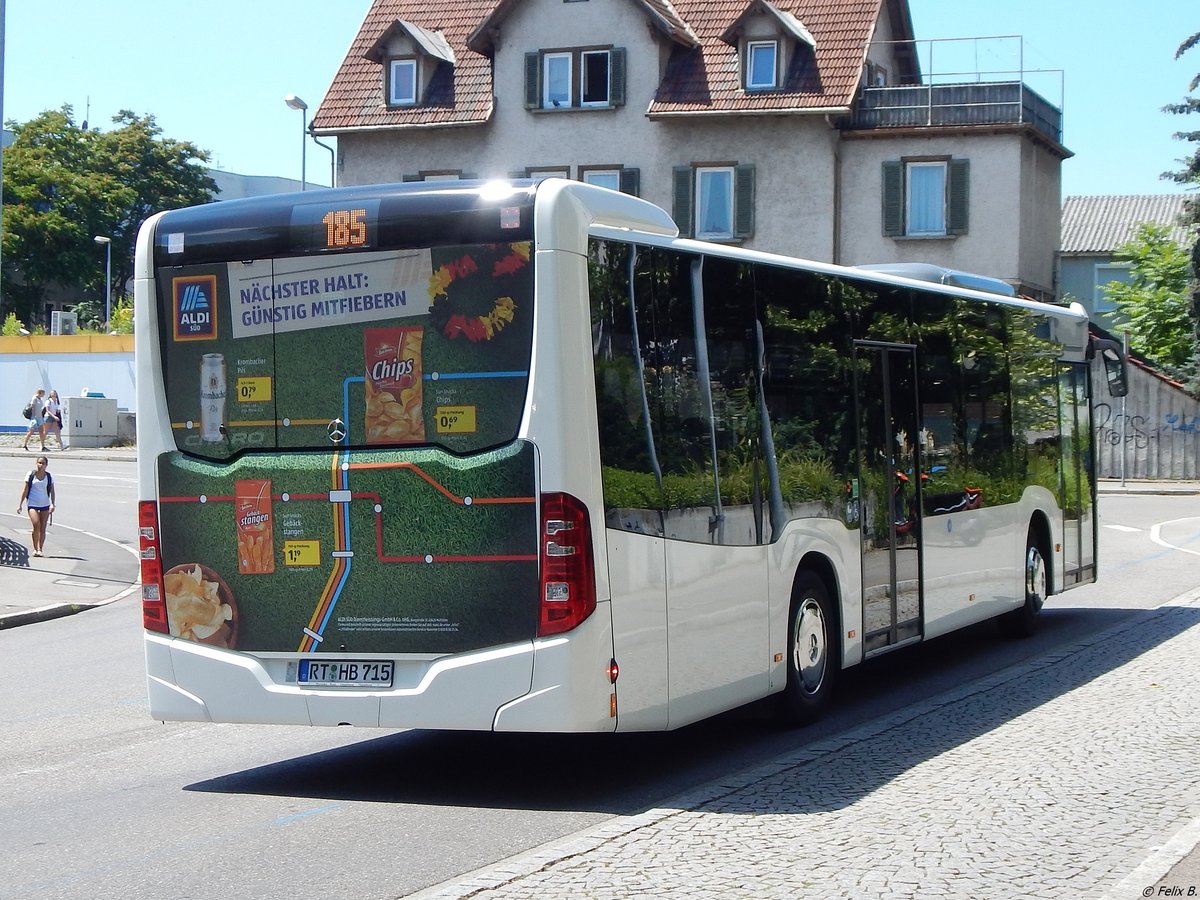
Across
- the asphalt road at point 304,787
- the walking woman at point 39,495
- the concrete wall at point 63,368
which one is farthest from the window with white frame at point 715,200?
the asphalt road at point 304,787

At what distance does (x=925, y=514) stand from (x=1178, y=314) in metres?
43.0

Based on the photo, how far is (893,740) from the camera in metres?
9.42

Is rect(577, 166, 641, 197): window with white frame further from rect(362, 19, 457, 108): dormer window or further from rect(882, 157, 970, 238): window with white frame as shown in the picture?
rect(882, 157, 970, 238): window with white frame

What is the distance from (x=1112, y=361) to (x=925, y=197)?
2599 centimetres

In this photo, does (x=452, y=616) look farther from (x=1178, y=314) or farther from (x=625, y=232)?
(x=1178, y=314)

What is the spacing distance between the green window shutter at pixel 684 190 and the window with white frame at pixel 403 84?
765 cm

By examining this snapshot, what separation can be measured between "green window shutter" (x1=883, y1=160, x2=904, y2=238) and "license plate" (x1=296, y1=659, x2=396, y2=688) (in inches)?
1373

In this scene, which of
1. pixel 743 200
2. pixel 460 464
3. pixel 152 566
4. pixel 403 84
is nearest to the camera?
pixel 460 464

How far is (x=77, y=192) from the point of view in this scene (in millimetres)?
89562

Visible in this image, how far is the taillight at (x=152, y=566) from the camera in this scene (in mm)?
8719

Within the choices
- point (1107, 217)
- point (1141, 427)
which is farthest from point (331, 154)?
point (1107, 217)

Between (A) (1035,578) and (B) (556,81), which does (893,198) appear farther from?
(A) (1035,578)

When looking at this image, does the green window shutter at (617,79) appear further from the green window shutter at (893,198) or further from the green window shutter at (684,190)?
the green window shutter at (893,198)

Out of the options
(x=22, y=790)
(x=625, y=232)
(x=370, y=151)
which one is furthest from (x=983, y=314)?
(x=370, y=151)
